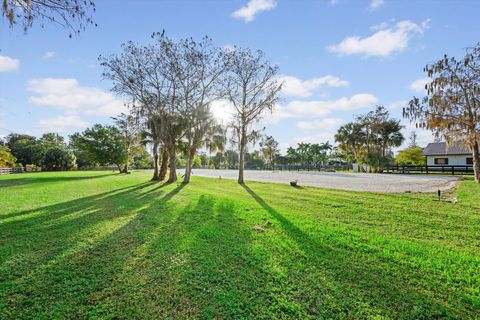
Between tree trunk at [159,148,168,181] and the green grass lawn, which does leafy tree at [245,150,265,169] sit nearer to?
tree trunk at [159,148,168,181]

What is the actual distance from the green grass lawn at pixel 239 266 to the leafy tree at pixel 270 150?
211 feet

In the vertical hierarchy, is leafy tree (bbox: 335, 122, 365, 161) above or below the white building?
above

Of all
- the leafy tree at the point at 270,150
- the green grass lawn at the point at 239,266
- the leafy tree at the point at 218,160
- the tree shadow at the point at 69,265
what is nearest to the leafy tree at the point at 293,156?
the leafy tree at the point at 270,150

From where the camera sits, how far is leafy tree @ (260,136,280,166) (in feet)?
233

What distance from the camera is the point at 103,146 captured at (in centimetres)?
3195

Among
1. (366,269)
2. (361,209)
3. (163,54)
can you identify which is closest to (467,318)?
(366,269)

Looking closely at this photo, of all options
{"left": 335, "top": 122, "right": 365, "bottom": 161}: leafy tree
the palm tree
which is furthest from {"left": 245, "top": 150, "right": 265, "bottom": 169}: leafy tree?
the palm tree

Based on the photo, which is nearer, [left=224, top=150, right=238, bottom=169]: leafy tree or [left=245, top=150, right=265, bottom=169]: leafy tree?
[left=245, top=150, right=265, bottom=169]: leafy tree

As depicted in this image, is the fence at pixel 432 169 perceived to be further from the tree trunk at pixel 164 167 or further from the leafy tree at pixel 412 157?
the tree trunk at pixel 164 167

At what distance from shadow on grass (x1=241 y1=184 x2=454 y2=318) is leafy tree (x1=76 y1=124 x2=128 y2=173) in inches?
1284

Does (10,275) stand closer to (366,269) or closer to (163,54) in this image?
(366,269)

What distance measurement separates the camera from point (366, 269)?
11.9ft

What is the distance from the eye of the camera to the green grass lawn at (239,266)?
273 centimetres

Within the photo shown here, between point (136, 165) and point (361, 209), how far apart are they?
202 ft
